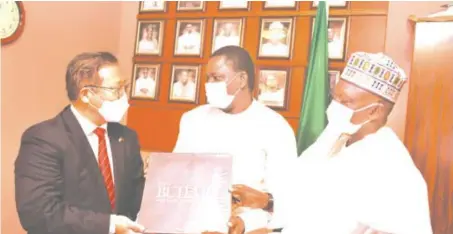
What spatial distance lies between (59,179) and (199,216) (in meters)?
0.58

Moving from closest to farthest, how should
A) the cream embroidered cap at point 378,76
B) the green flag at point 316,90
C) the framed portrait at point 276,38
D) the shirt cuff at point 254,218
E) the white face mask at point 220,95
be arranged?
the cream embroidered cap at point 378,76 < the shirt cuff at point 254,218 < the white face mask at point 220,95 < the green flag at point 316,90 < the framed portrait at point 276,38

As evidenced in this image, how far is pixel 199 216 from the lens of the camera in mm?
2047

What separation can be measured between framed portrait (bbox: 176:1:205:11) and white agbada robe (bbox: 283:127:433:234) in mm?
1857

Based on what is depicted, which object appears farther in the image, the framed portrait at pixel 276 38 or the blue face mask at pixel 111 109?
the framed portrait at pixel 276 38

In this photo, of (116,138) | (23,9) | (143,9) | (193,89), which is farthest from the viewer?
A: (143,9)

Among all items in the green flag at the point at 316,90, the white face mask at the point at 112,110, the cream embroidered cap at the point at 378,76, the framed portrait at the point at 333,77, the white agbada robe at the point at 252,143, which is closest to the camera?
the cream embroidered cap at the point at 378,76

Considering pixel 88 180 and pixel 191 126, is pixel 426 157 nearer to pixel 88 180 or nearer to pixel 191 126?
pixel 191 126

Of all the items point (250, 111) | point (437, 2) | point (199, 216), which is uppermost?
point (437, 2)

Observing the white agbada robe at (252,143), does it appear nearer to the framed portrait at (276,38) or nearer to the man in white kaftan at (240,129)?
the man in white kaftan at (240,129)

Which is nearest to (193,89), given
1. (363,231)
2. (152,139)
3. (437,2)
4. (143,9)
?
(152,139)

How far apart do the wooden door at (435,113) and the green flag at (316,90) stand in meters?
0.55

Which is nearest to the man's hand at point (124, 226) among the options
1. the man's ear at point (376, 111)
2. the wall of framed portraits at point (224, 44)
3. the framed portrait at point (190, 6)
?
the man's ear at point (376, 111)

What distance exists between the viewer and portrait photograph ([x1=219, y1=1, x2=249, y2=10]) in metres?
3.57

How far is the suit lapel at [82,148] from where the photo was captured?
2080 mm
